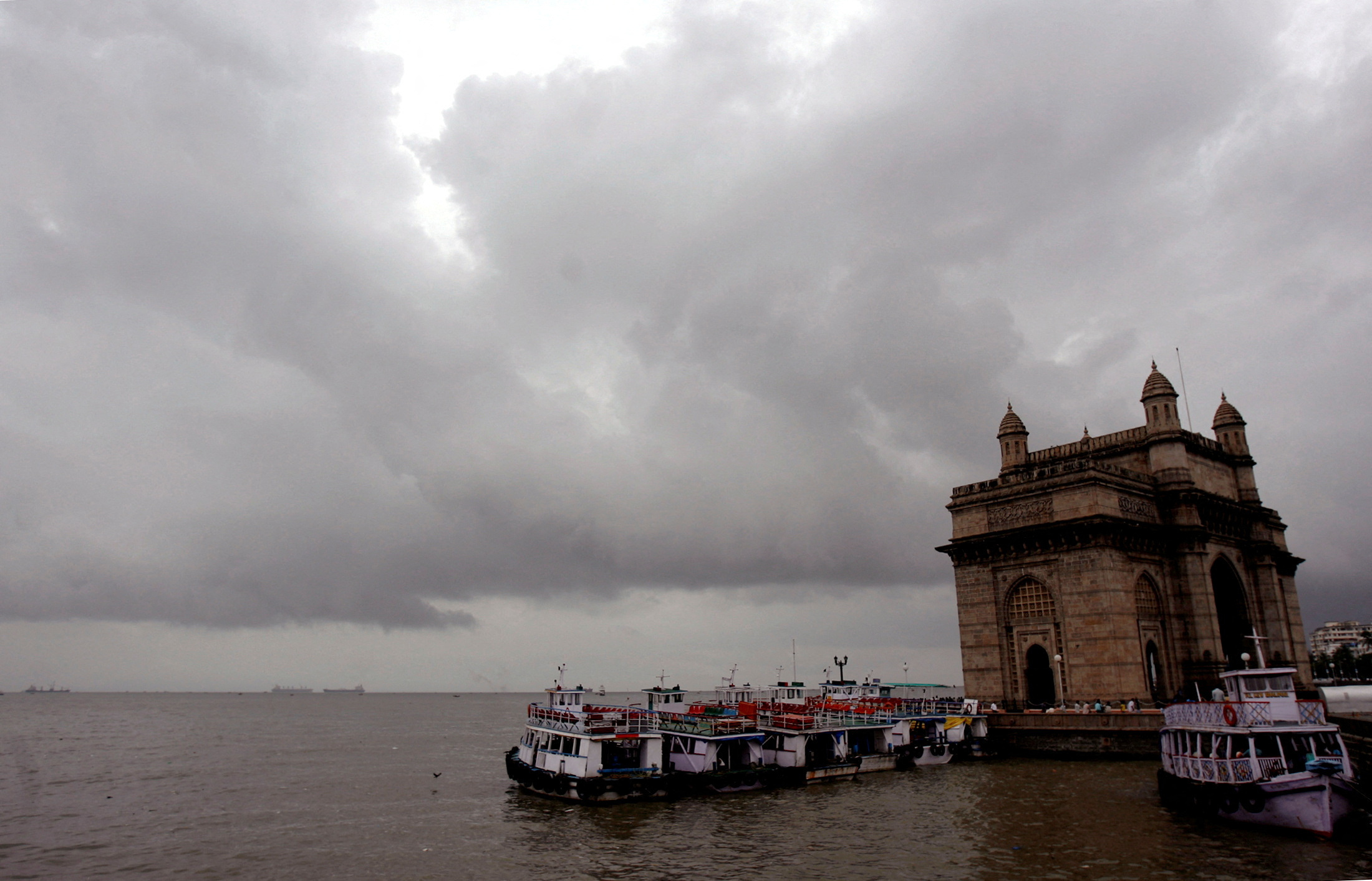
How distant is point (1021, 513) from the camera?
54.1 m

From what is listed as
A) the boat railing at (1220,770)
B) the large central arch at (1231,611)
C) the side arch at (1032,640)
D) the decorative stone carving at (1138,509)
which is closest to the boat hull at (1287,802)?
the boat railing at (1220,770)

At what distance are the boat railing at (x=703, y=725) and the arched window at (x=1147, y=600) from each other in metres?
26.1

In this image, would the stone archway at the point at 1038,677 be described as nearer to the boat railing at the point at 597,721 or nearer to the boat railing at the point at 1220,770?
the boat railing at the point at 1220,770

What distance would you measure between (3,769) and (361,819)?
136 feet

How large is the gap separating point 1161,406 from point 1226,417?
13521 mm

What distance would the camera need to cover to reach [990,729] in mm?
49906

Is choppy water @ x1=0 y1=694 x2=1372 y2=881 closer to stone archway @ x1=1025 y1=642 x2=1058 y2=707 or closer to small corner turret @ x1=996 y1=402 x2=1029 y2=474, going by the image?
stone archway @ x1=1025 y1=642 x2=1058 y2=707

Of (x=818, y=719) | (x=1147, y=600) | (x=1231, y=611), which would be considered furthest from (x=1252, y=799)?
(x=1231, y=611)

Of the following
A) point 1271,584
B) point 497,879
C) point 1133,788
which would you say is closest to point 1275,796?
point 1133,788

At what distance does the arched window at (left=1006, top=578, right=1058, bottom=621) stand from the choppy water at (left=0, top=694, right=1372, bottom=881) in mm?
9975

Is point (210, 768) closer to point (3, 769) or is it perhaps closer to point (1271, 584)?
point (3, 769)

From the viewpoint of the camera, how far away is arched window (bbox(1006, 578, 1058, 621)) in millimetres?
52094

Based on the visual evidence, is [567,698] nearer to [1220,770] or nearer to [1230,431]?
[1220,770]

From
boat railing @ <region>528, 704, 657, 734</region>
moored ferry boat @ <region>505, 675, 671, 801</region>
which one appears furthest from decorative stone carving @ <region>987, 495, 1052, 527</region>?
moored ferry boat @ <region>505, 675, 671, 801</region>
